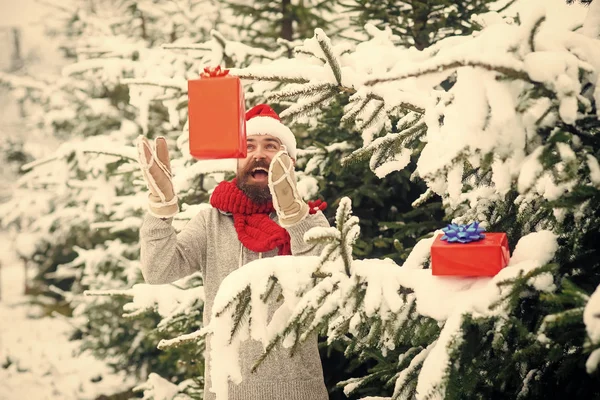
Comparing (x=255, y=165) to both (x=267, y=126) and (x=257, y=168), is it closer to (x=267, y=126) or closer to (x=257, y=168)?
(x=257, y=168)

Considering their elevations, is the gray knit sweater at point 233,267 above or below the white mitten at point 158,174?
below

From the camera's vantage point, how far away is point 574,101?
1.25 m

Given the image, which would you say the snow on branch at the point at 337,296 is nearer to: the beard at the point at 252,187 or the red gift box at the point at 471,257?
the red gift box at the point at 471,257

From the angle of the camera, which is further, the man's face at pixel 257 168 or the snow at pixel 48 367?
the snow at pixel 48 367

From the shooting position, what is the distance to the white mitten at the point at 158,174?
2067 mm

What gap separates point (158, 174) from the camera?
2178mm

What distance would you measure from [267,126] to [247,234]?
0.60 meters

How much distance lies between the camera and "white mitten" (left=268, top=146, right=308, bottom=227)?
6.59ft

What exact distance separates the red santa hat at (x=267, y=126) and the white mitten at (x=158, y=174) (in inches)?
26.1

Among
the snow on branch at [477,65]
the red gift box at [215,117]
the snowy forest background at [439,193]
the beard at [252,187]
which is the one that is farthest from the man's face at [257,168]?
the snow on branch at [477,65]

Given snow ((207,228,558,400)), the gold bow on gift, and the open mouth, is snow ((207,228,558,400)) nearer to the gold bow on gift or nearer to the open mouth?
Answer: the gold bow on gift

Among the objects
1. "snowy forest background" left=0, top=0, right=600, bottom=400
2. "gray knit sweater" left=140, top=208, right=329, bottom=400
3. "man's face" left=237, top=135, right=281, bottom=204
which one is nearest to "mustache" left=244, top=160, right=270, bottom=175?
"man's face" left=237, top=135, right=281, bottom=204

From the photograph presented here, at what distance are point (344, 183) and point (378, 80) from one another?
6.78ft

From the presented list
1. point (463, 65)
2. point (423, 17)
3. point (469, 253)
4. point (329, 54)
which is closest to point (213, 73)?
point (329, 54)
